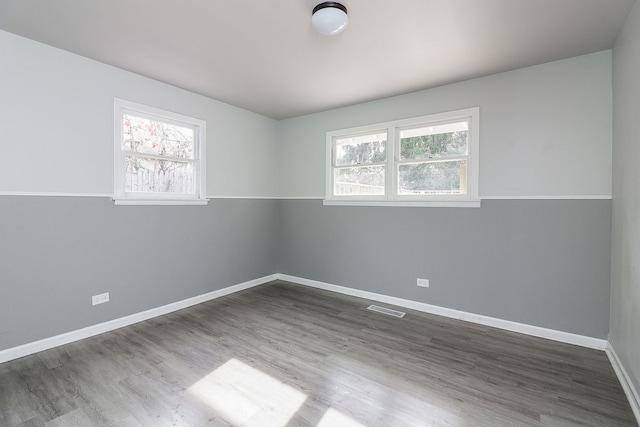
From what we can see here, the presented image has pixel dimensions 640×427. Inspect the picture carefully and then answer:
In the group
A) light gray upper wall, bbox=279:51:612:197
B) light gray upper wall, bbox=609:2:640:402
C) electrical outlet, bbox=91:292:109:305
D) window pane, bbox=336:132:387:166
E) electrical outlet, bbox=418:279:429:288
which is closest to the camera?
light gray upper wall, bbox=609:2:640:402

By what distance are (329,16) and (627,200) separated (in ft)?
8.44

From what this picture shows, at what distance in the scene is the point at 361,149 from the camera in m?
4.25

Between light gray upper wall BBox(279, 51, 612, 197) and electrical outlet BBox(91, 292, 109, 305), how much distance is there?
13.2 feet

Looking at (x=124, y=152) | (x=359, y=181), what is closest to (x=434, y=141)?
(x=359, y=181)

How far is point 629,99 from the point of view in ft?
7.19

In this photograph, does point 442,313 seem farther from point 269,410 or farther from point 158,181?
point 158,181

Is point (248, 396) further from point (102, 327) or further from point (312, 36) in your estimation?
point (312, 36)

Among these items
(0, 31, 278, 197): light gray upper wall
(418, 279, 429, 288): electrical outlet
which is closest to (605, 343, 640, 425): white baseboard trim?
(418, 279, 429, 288): electrical outlet

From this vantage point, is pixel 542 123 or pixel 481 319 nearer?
pixel 542 123

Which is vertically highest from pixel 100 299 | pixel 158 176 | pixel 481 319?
pixel 158 176

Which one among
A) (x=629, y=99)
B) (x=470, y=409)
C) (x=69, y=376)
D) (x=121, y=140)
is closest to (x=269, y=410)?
(x=470, y=409)

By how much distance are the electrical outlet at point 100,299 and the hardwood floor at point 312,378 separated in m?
0.36

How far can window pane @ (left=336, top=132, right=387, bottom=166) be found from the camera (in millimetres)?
4062

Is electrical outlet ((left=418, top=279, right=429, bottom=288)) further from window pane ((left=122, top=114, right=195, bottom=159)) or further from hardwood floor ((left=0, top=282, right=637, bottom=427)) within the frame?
window pane ((left=122, top=114, right=195, bottom=159))
